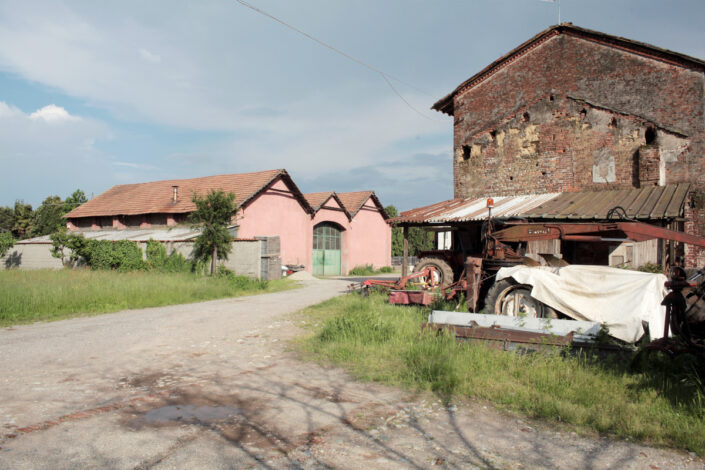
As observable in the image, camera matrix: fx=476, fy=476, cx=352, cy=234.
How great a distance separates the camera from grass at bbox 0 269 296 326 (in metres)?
11.3

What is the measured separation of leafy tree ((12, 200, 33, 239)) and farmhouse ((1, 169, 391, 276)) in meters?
16.9

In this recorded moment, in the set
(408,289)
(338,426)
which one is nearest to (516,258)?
(408,289)

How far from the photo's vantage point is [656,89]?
14.2 m

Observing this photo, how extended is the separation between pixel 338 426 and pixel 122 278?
45.1 feet

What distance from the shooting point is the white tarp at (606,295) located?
6879mm

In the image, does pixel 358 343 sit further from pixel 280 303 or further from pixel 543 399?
pixel 280 303

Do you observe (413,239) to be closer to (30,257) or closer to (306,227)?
(306,227)

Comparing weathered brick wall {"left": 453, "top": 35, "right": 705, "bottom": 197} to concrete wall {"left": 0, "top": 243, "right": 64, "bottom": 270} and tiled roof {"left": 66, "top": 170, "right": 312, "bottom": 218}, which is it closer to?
tiled roof {"left": 66, "top": 170, "right": 312, "bottom": 218}

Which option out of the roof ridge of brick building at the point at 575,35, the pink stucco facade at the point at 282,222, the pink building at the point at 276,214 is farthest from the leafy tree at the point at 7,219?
the roof ridge of brick building at the point at 575,35

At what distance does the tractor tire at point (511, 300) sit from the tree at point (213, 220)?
1386 centimetres

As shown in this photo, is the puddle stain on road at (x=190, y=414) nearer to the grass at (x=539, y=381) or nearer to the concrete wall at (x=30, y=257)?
the grass at (x=539, y=381)

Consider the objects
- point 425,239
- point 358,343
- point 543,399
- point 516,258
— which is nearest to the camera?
point 543,399

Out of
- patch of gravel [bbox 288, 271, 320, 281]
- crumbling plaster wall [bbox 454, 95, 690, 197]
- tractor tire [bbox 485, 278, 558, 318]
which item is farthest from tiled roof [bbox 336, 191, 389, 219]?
tractor tire [bbox 485, 278, 558, 318]

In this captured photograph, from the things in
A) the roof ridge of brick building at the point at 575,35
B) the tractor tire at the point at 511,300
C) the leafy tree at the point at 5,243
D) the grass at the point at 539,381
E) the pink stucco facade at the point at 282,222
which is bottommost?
the grass at the point at 539,381
